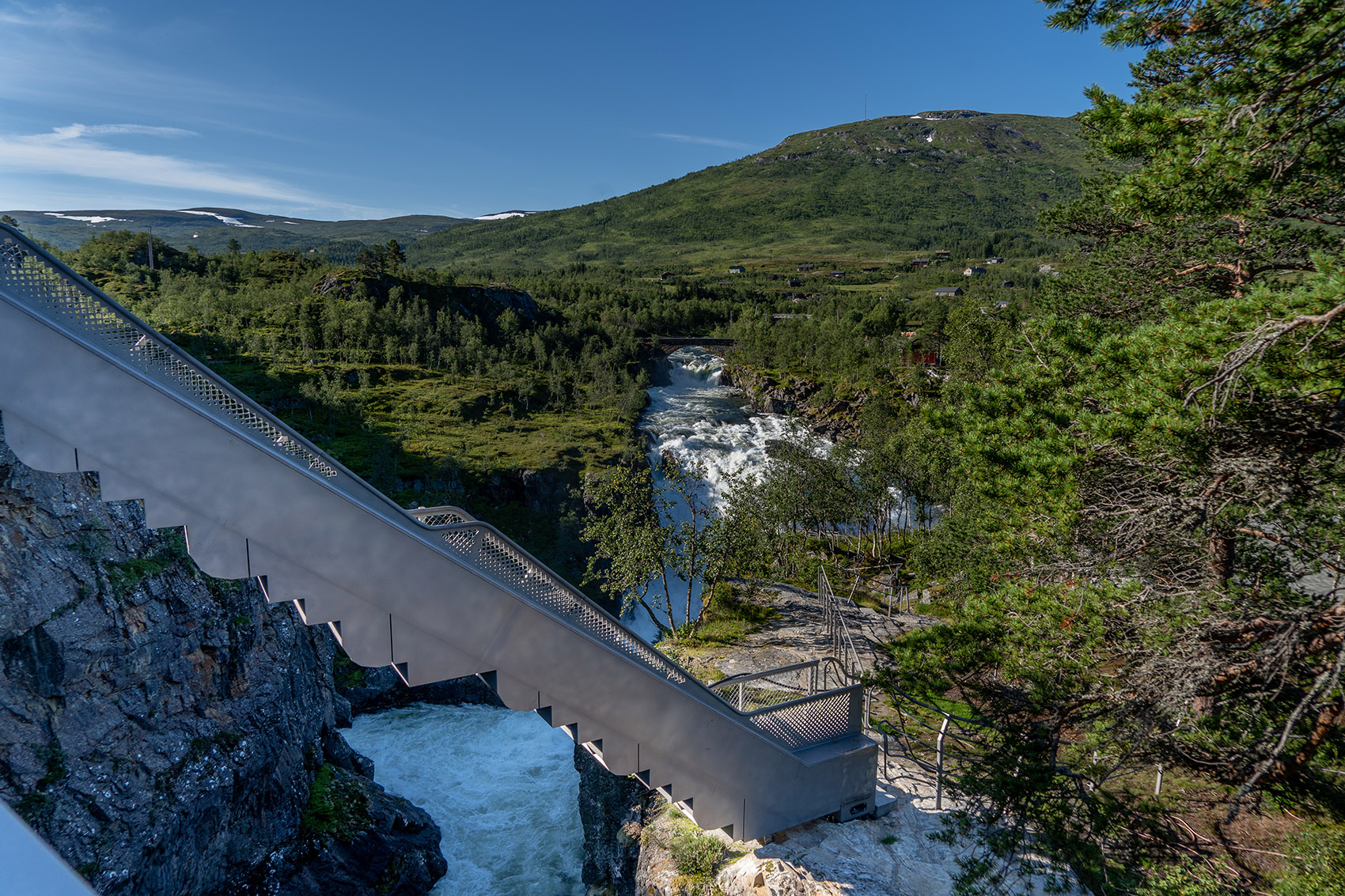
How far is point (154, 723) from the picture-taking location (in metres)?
13.3

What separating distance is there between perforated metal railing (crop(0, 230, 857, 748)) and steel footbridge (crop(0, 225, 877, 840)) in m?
0.02

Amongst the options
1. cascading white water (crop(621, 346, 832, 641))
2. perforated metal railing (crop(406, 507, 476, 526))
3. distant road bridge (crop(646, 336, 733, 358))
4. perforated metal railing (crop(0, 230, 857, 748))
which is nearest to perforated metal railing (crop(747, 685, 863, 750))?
perforated metal railing (crop(0, 230, 857, 748))

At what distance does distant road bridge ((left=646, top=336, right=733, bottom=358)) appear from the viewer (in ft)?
346

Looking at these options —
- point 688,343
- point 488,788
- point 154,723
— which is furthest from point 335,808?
point 688,343

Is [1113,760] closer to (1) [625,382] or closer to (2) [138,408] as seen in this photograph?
(2) [138,408]

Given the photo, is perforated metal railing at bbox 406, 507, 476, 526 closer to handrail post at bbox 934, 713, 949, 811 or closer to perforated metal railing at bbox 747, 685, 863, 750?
perforated metal railing at bbox 747, 685, 863, 750

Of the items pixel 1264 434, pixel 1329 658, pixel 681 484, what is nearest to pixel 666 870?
pixel 1329 658

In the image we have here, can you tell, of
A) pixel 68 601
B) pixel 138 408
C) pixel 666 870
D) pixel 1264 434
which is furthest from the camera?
pixel 68 601

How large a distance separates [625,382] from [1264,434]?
71.4m

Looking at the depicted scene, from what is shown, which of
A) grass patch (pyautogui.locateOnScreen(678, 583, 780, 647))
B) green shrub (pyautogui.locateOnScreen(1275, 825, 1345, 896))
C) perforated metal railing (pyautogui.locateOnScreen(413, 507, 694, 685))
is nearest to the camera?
green shrub (pyautogui.locateOnScreen(1275, 825, 1345, 896))

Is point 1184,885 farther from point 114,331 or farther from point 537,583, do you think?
point 114,331

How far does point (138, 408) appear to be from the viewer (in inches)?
281

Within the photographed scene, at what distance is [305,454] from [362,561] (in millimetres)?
1348

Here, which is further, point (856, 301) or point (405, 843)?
point (856, 301)
